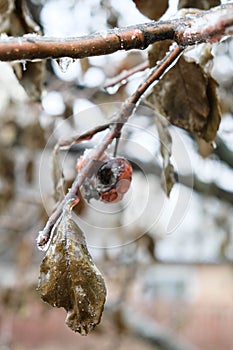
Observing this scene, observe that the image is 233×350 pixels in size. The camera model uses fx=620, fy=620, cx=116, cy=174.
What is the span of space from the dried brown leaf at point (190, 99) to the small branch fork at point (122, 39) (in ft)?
0.76

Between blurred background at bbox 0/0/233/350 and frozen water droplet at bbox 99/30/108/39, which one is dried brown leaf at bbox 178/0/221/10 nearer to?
blurred background at bbox 0/0/233/350

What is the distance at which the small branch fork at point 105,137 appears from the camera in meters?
0.45

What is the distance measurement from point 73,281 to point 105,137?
0.14 metres

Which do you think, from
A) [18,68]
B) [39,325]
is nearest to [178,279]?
[39,325]

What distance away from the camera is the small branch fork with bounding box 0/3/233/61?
31cm

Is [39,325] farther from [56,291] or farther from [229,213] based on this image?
[56,291]

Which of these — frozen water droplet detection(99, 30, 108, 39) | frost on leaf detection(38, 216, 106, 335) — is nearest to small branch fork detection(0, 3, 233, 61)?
frozen water droplet detection(99, 30, 108, 39)

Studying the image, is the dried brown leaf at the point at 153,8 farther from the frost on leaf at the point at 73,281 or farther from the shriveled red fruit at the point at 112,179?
the frost on leaf at the point at 73,281

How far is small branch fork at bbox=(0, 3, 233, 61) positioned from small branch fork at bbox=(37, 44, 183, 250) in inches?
3.9

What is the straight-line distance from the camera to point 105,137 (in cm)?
52

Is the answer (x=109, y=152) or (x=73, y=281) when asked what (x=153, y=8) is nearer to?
(x=109, y=152)

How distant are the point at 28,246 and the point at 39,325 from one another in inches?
220

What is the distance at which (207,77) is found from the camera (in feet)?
1.92

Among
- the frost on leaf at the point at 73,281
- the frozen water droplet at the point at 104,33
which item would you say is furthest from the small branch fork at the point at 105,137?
the frozen water droplet at the point at 104,33
